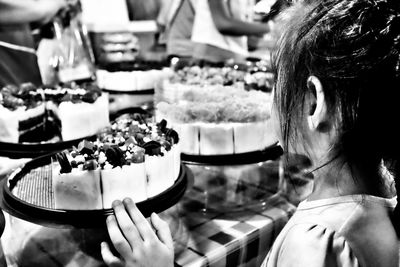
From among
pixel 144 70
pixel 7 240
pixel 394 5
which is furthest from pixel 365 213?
pixel 144 70

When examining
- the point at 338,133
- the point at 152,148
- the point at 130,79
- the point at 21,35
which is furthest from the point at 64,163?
the point at 21,35

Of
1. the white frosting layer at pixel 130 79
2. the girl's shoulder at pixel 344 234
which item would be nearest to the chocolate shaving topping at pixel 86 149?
the girl's shoulder at pixel 344 234

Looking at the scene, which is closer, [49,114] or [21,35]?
[49,114]

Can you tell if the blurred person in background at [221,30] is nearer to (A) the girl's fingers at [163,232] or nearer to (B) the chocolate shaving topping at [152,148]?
(B) the chocolate shaving topping at [152,148]

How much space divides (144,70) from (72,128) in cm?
87

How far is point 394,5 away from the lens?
27.9 inches

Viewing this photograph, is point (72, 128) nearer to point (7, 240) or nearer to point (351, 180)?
point (7, 240)

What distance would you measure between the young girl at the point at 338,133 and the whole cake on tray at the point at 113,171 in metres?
0.18

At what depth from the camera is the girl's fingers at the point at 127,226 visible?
0.87m

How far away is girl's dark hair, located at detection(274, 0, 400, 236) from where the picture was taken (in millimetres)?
705

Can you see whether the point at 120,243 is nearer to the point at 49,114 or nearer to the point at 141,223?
the point at 141,223

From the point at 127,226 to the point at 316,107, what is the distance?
0.44m

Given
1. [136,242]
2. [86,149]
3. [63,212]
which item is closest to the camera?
[136,242]

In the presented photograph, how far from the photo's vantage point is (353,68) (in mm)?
710
